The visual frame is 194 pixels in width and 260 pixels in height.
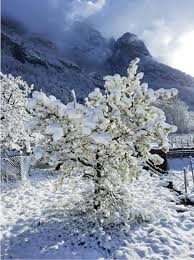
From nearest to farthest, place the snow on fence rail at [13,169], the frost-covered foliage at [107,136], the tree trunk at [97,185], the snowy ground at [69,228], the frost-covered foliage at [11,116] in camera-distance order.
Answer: the snowy ground at [69,228]
the frost-covered foliage at [107,136]
the tree trunk at [97,185]
the snow on fence rail at [13,169]
the frost-covered foliage at [11,116]

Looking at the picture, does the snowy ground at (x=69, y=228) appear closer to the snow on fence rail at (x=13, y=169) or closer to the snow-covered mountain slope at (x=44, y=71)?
the snow on fence rail at (x=13, y=169)

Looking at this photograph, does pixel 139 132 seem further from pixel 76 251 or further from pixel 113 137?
pixel 76 251

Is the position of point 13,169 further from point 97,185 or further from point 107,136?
point 107,136

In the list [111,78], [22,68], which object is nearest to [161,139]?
[111,78]

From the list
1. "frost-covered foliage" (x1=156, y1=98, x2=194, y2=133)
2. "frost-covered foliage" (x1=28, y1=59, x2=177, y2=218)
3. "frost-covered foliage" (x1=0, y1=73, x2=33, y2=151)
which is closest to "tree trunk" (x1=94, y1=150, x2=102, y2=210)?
"frost-covered foliage" (x1=28, y1=59, x2=177, y2=218)

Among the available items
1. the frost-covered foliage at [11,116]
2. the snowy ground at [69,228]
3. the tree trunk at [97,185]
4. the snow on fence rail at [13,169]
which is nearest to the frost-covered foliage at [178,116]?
the frost-covered foliage at [11,116]

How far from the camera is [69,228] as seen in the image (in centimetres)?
1420

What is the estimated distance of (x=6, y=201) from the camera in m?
18.7

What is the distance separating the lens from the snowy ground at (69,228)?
12.6 m

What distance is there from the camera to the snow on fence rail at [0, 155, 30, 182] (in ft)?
77.5

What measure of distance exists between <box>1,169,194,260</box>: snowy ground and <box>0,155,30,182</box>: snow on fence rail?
402 cm

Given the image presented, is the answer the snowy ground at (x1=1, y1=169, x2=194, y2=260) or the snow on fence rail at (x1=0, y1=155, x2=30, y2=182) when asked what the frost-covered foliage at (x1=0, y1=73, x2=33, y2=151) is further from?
the snowy ground at (x1=1, y1=169, x2=194, y2=260)

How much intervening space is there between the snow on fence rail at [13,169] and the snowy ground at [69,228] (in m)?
4.02

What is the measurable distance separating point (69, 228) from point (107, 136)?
343 cm
